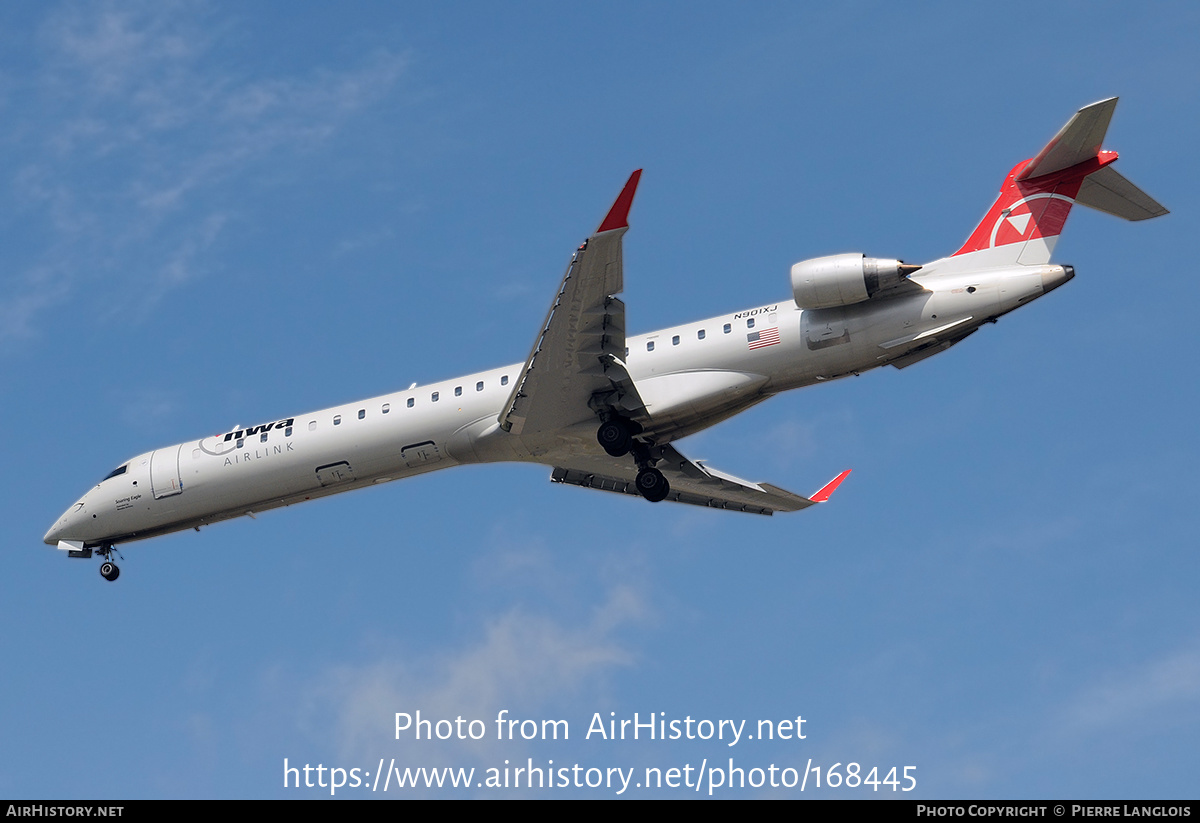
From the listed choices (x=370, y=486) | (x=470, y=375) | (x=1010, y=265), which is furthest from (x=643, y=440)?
(x=1010, y=265)

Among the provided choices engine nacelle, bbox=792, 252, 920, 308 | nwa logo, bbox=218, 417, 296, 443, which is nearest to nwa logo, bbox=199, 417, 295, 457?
nwa logo, bbox=218, 417, 296, 443

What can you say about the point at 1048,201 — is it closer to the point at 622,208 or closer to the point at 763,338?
the point at 763,338

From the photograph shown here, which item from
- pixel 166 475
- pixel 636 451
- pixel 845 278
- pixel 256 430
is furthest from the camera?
pixel 166 475

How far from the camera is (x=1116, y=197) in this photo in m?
28.1

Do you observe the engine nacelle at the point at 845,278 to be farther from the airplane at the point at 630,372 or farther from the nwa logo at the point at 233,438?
the nwa logo at the point at 233,438

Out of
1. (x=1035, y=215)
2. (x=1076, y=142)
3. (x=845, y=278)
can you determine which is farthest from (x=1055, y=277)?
(x=845, y=278)

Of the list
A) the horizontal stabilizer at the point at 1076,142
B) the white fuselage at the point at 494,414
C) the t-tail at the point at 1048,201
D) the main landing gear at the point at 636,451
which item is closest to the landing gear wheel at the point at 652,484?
the main landing gear at the point at 636,451

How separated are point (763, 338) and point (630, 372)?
2.97m

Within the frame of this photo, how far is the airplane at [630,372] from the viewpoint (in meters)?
27.4

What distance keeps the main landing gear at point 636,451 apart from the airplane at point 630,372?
0.11ft

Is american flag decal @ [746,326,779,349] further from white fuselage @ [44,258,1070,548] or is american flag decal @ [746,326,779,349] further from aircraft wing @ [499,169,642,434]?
aircraft wing @ [499,169,642,434]

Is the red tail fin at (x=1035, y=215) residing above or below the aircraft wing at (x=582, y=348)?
above

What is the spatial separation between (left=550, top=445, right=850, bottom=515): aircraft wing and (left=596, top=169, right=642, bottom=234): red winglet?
892cm

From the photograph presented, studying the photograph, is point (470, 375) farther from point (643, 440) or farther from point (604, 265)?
point (604, 265)
